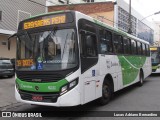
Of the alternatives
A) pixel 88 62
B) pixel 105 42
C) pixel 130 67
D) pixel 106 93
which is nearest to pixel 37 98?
pixel 88 62

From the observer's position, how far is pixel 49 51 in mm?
7570

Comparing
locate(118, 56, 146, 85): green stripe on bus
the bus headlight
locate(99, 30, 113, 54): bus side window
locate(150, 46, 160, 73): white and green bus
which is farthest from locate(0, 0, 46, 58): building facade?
the bus headlight

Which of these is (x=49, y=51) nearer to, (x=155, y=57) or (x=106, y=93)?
(x=106, y=93)

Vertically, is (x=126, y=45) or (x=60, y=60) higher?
(x=126, y=45)

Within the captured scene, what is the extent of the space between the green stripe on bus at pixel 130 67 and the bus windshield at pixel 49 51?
13.5ft

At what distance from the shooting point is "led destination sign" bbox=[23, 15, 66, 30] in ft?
25.1

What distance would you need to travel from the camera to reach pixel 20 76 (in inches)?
317

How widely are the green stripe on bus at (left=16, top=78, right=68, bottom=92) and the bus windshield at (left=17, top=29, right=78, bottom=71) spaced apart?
0.40 meters

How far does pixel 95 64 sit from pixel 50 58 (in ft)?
5.41

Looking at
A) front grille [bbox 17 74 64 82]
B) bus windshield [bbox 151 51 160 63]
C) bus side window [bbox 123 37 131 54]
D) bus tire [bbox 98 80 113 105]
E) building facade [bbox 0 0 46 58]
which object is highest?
building facade [bbox 0 0 46 58]

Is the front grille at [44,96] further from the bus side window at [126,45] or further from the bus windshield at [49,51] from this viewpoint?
the bus side window at [126,45]

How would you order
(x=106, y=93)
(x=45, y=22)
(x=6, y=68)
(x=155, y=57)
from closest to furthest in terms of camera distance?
(x=45, y=22) < (x=106, y=93) < (x=6, y=68) < (x=155, y=57)

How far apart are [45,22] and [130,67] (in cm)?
618

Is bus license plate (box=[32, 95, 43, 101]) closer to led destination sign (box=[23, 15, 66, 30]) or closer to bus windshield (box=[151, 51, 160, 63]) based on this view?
led destination sign (box=[23, 15, 66, 30])
